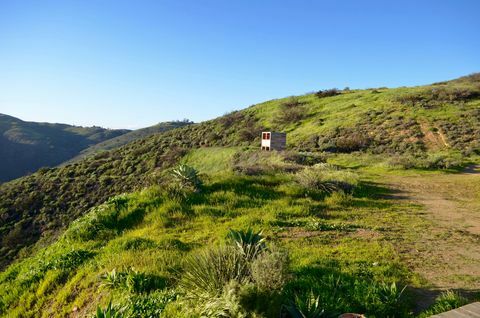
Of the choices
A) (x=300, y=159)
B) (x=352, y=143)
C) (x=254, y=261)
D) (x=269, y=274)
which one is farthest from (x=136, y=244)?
(x=352, y=143)

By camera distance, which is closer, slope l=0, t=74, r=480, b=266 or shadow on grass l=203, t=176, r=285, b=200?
shadow on grass l=203, t=176, r=285, b=200

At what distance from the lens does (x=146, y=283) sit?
493cm

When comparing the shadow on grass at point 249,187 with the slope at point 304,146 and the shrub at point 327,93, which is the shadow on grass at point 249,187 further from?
the shrub at point 327,93

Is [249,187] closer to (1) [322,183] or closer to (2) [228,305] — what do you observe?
(1) [322,183]

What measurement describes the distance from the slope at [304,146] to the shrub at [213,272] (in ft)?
52.7

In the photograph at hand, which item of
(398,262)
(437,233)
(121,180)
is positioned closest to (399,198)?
(437,233)

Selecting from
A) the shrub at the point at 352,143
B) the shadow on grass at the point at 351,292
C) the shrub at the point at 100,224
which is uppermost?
the shrub at the point at 352,143

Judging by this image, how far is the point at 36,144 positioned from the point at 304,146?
110 metres

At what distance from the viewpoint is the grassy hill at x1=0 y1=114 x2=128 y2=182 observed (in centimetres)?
9344

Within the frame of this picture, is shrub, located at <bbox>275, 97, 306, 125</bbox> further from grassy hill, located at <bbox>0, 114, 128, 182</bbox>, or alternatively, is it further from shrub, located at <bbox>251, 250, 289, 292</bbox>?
grassy hill, located at <bbox>0, 114, 128, 182</bbox>

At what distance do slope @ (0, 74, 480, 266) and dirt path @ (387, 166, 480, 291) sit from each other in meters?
4.98

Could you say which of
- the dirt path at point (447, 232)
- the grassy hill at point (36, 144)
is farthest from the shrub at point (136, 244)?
the grassy hill at point (36, 144)

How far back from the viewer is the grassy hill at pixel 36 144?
93.4 m

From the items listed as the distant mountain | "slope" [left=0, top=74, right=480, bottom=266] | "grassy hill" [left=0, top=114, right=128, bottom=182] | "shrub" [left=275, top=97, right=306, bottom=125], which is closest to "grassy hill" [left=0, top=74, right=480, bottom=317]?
"slope" [left=0, top=74, right=480, bottom=266]
